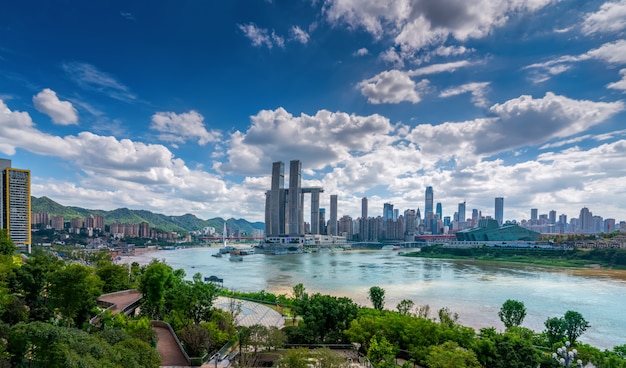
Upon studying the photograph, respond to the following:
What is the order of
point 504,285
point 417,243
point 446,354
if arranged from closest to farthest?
1. point 446,354
2. point 504,285
3. point 417,243

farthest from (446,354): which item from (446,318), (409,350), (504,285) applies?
(504,285)

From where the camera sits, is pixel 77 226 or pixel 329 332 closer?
pixel 329 332

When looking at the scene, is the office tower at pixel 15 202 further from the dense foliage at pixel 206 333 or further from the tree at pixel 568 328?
the tree at pixel 568 328

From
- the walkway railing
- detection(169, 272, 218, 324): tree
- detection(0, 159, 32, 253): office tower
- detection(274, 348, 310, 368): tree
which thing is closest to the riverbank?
detection(169, 272, 218, 324): tree

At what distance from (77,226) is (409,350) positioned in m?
115

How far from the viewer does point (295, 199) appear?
109812mm

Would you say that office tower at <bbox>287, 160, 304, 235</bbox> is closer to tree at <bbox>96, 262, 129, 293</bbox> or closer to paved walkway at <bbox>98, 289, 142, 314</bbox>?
tree at <bbox>96, 262, 129, 293</bbox>

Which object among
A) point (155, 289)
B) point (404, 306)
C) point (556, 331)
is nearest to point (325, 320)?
point (404, 306)

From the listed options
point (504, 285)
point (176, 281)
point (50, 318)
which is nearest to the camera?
point (50, 318)

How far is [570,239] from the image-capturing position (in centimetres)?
6588

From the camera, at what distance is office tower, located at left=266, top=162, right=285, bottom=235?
109500 mm

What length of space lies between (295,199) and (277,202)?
19.8 feet

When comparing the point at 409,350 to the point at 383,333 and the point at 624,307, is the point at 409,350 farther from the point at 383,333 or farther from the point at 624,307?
the point at 624,307

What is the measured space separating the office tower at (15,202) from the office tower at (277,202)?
228 feet
